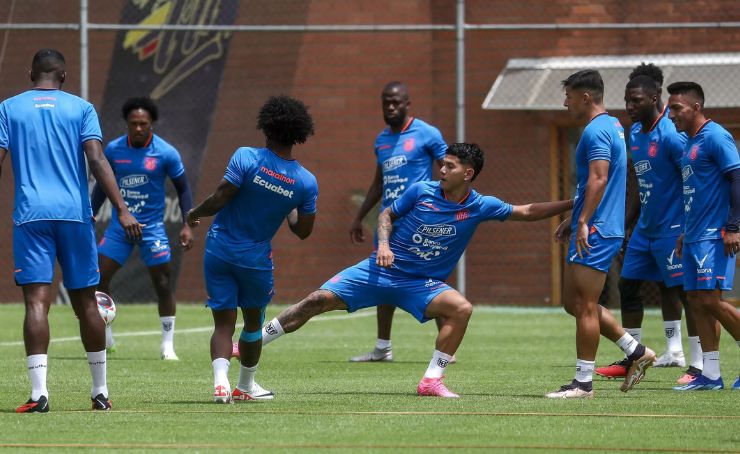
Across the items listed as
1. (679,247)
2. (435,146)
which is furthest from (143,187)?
(679,247)

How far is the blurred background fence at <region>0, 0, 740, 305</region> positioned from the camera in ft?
66.1

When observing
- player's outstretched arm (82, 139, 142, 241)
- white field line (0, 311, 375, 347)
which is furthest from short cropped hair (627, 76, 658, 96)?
white field line (0, 311, 375, 347)

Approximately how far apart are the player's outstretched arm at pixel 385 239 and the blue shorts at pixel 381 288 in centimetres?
28

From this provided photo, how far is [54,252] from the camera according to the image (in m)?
8.39

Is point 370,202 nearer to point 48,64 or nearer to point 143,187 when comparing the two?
point 143,187

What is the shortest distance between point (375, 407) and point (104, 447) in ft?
7.43

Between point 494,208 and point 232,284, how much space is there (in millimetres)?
2064

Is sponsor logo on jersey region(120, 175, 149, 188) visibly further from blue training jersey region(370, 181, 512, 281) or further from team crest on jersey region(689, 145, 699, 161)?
team crest on jersey region(689, 145, 699, 161)

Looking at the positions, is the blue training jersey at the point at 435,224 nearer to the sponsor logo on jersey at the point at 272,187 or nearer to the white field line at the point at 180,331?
the sponsor logo on jersey at the point at 272,187

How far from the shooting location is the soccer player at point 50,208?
326 inches

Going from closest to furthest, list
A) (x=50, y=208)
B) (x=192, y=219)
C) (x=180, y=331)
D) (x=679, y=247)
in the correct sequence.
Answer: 1. (x=50, y=208)
2. (x=192, y=219)
3. (x=679, y=247)
4. (x=180, y=331)

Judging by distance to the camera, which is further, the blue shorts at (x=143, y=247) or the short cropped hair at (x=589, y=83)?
the blue shorts at (x=143, y=247)

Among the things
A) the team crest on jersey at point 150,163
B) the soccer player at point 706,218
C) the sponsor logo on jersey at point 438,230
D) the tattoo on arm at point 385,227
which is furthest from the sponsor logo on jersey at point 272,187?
the team crest on jersey at point 150,163

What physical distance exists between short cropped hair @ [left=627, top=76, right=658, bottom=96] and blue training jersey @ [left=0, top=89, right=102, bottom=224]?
14.2ft
